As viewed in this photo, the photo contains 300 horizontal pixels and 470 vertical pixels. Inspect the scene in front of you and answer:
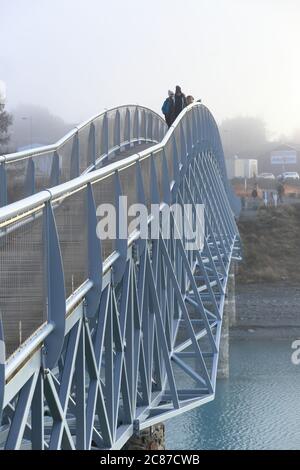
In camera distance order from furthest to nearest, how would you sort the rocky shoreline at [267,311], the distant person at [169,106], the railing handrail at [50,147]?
the rocky shoreline at [267,311]
the distant person at [169,106]
the railing handrail at [50,147]

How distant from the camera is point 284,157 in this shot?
6693 inches

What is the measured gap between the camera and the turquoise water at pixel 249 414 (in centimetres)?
2833

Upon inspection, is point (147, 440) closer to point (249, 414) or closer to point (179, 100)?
point (179, 100)

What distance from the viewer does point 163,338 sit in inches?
579

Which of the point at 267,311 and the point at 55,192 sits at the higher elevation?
the point at 55,192

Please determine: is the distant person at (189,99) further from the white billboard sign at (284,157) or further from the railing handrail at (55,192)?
the white billboard sign at (284,157)

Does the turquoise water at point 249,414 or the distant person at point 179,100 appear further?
the turquoise water at point 249,414

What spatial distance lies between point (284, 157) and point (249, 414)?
462 feet

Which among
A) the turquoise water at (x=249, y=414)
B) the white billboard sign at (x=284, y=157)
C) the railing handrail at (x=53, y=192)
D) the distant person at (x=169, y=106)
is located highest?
the white billboard sign at (x=284, y=157)

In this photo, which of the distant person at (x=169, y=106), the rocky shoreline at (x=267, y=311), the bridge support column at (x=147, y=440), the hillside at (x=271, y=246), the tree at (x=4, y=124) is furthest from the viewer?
the tree at (x=4, y=124)

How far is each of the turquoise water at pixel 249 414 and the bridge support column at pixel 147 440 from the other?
780 centimetres

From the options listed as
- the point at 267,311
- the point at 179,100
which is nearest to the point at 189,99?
the point at 179,100

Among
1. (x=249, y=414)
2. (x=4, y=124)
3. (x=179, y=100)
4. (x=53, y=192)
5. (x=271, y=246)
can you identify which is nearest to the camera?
(x=53, y=192)

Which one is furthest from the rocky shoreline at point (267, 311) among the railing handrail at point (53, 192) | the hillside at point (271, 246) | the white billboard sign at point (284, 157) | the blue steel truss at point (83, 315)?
the white billboard sign at point (284, 157)
